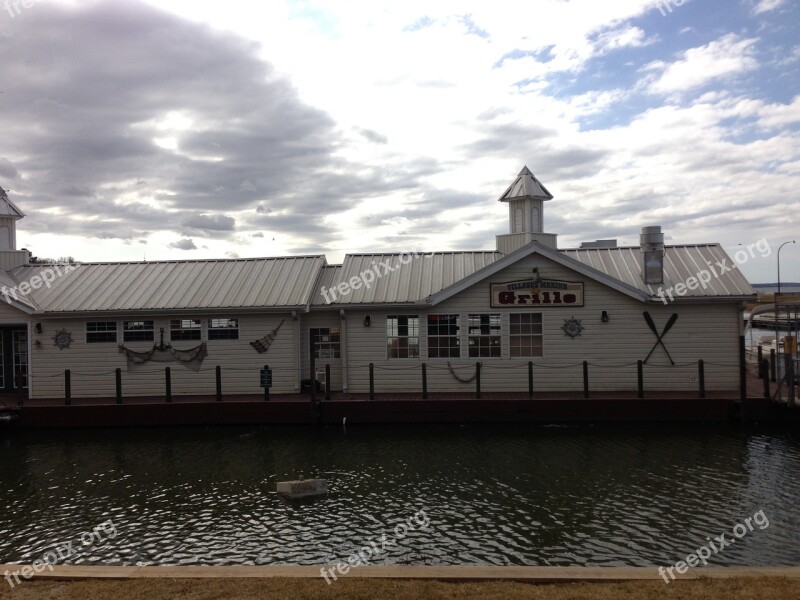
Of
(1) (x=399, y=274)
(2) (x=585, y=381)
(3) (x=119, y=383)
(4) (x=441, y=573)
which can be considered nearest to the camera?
Answer: (4) (x=441, y=573)

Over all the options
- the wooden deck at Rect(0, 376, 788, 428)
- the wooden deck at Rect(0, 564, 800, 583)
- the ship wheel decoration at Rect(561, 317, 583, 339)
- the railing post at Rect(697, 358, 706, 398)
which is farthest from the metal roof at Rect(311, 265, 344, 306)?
the wooden deck at Rect(0, 564, 800, 583)

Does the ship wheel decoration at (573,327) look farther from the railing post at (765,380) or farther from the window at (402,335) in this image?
the railing post at (765,380)

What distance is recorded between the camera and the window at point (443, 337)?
2012 cm

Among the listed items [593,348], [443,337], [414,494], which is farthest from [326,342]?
[414,494]

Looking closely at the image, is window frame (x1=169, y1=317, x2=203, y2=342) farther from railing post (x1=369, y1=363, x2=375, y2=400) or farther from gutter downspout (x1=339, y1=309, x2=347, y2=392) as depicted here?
railing post (x1=369, y1=363, x2=375, y2=400)

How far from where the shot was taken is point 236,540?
1018cm

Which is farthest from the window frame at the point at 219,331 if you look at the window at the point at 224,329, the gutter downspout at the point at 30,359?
the gutter downspout at the point at 30,359

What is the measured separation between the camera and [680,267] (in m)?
20.9

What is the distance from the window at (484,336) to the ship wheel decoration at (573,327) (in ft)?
7.44

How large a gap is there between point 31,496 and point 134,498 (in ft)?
7.89

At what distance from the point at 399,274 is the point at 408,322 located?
2.28 metres

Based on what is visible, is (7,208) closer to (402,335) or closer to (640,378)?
(402,335)

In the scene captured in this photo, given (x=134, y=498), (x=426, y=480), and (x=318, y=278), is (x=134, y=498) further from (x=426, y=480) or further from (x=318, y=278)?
(x=318, y=278)

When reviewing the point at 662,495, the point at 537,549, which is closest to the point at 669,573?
the point at 537,549
